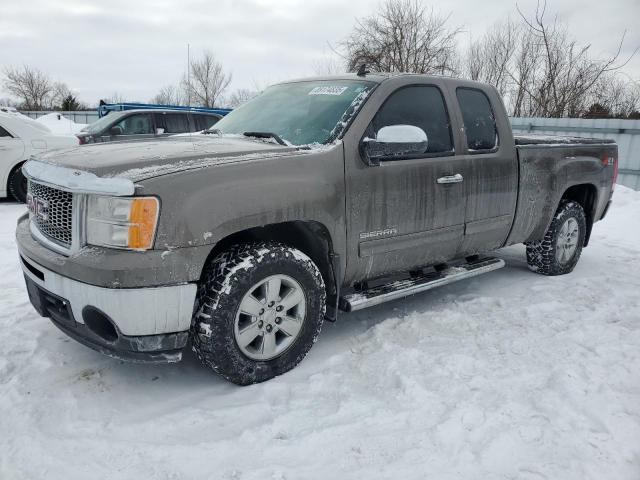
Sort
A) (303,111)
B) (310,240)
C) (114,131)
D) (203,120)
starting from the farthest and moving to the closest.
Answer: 1. (203,120)
2. (114,131)
3. (303,111)
4. (310,240)

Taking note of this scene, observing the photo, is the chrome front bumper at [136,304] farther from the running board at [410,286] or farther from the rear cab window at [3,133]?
the rear cab window at [3,133]

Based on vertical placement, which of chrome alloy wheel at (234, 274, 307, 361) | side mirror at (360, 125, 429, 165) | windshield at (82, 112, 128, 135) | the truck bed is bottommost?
chrome alloy wheel at (234, 274, 307, 361)

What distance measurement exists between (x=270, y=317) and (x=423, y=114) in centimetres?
187

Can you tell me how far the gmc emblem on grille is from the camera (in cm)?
272

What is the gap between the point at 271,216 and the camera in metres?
2.71

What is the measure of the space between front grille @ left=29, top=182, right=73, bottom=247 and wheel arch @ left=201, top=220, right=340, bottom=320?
0.85 m

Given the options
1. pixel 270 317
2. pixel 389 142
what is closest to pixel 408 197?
pixel 389 142

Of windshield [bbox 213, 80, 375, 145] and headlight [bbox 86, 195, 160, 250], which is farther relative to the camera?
windshield [bbox 213, 80, 375, 145]

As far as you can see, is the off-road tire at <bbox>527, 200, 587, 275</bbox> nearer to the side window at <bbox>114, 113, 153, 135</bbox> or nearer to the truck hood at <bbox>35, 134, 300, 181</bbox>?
the truck hood at <bbox>35, 134, 300, 181</bbox>

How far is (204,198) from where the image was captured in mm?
2445

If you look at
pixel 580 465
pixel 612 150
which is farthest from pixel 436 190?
pixel 612 150

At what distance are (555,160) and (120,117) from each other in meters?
8.81

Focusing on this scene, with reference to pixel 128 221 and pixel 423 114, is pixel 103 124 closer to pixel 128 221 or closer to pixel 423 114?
pixel 423 114

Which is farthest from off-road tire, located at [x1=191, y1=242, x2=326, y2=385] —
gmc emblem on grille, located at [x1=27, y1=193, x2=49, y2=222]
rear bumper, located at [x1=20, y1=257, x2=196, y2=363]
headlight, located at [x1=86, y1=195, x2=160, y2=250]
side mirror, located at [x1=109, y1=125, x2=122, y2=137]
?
side mirror, located at [x1=109, y1=125, x2=122, y2=137]
